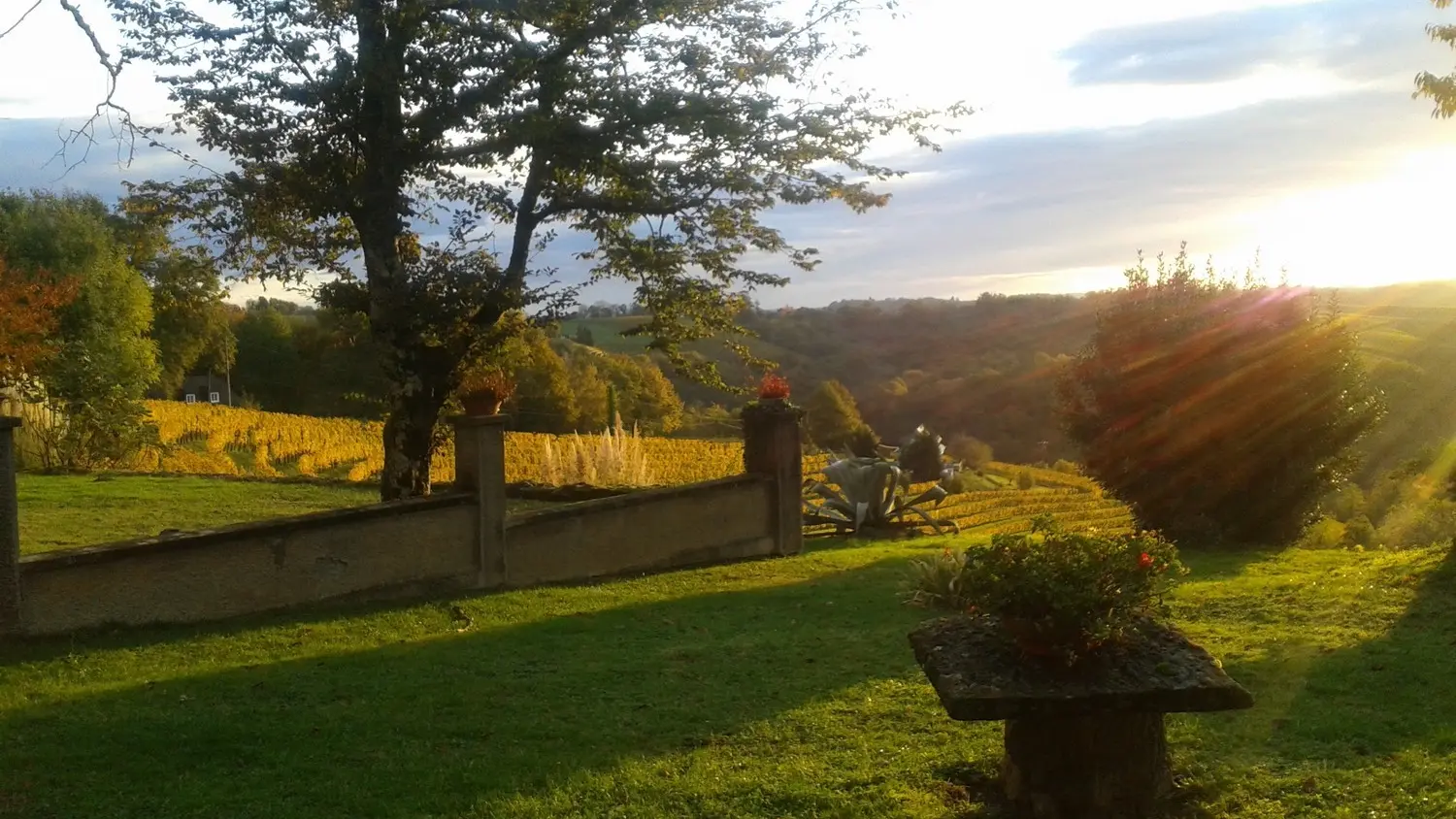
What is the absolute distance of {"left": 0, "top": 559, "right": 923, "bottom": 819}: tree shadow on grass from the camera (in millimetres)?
5238

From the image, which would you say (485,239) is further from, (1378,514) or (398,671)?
(1378,514)

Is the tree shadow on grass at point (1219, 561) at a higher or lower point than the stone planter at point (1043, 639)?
lower

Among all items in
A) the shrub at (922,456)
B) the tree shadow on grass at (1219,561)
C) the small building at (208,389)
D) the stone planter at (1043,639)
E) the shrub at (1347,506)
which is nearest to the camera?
the stone planter at (1043,639)

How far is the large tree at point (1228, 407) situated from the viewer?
1409 cm

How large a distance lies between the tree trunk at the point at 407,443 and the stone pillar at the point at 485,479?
1.31 m

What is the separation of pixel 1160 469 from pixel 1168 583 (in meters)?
10.0

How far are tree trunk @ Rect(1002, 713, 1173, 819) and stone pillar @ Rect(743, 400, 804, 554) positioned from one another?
918 cm

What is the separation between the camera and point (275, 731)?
6129 millimetres

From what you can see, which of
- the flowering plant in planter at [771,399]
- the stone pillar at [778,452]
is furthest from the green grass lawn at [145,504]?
the flowering plant in planter at [771,399]

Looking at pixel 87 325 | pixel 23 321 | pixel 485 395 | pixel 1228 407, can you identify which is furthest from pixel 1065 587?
pixel 87 325

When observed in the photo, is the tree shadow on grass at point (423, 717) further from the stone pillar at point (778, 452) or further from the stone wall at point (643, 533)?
the stone pillar at point (778, 452)

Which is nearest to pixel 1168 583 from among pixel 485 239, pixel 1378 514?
pixel 485 239

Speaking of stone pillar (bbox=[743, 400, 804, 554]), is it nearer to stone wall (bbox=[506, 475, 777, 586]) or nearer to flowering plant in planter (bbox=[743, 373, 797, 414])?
flowering plant in planter (bbox=[743, 373, 797, 414])

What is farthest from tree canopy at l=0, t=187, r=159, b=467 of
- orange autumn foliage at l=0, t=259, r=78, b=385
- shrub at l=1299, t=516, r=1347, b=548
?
shrub at l=1299, t=516, r=1347, b=548
